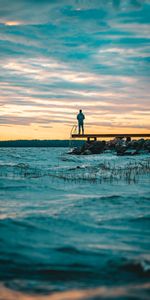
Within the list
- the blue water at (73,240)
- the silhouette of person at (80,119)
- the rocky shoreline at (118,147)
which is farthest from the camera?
the rocky shoreline at (118,147)

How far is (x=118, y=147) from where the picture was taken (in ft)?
149

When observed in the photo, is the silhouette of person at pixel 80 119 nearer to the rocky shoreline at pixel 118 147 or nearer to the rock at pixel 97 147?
the rocky shoreline at pixel 118 147

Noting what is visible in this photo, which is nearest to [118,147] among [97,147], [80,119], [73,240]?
[97,147]

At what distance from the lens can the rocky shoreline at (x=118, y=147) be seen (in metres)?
44.4

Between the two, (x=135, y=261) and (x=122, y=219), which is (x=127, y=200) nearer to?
(x=122, y=219)

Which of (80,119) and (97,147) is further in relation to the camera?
(97,147)

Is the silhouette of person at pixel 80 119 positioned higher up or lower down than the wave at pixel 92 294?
higher up

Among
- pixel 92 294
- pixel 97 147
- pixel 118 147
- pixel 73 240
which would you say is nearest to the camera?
pixel 92 294

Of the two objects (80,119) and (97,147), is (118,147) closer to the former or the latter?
(97,147)

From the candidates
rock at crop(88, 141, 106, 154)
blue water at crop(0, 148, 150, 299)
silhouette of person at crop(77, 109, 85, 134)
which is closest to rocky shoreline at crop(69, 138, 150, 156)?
rock at crop(88, 141, 106, 154)

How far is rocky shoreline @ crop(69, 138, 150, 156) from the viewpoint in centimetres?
4444

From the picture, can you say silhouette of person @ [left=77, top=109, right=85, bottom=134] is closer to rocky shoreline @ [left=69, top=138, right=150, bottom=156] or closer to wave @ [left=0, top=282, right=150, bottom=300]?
rocky shoreline @ [left=69, top=138, right=150, bottom=156]

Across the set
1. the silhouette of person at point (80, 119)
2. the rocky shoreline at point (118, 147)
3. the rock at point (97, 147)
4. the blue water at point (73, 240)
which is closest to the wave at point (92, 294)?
the blue water at point (73, 240)

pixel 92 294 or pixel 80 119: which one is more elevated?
pixel 80 119
